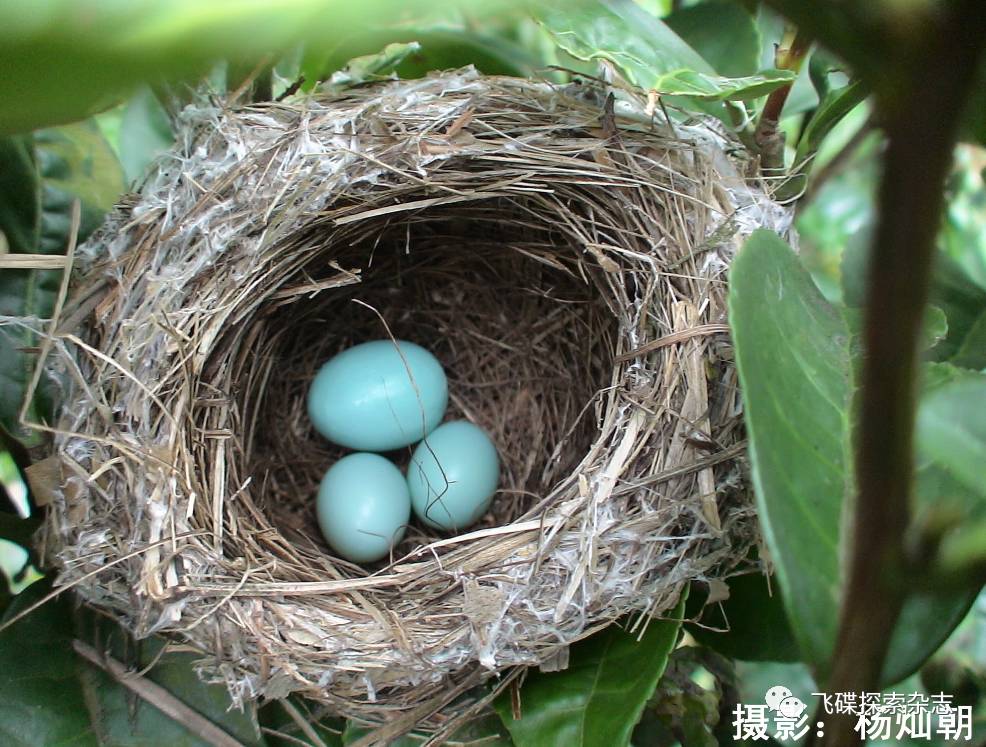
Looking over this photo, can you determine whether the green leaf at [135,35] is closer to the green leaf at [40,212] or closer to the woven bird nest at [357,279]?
the woven bird nest at [357,279]

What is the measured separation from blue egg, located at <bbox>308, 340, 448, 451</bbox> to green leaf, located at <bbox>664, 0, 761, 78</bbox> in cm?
52

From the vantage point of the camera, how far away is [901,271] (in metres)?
0.23

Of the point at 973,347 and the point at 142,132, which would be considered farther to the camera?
the point at 142,132

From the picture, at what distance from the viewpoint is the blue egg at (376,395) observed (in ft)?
3.85

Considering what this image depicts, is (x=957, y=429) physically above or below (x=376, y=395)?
above

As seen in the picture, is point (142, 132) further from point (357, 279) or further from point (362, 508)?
point (362, 508)

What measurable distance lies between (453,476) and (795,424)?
0.65m

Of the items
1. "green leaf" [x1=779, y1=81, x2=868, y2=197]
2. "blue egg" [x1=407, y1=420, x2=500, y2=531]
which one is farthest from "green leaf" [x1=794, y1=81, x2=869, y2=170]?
"blue egg" [x1=407, y1=420, x2=500, y2=531]

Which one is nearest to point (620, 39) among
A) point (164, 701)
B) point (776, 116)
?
point (776, 116)

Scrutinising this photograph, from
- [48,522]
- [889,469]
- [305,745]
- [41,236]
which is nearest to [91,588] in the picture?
[48,522]

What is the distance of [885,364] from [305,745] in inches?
31.0

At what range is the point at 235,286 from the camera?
946mm

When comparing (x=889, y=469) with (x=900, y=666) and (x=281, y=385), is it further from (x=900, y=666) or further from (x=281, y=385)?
(x=281, y=385)

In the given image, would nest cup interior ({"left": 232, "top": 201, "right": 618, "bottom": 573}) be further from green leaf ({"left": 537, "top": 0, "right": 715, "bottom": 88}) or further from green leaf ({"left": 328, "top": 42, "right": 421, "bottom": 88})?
green leaf ({"left": 537, "top": 0, "right": 715, "bottom": 88})
